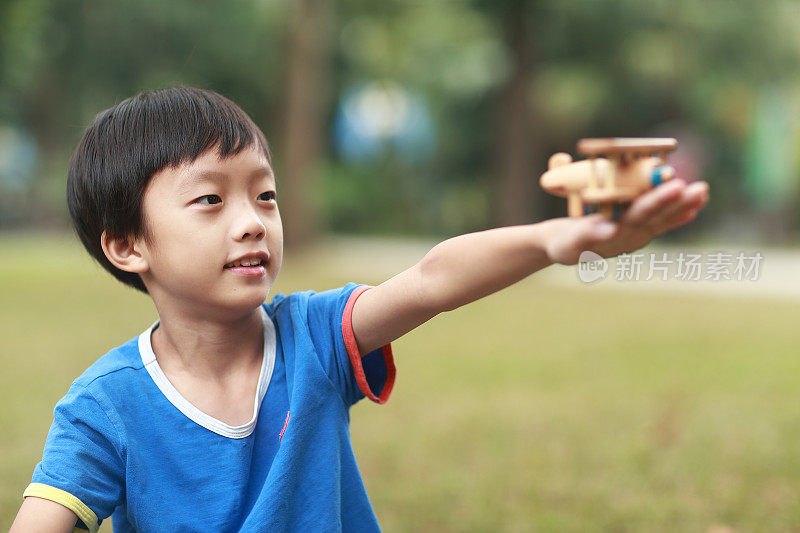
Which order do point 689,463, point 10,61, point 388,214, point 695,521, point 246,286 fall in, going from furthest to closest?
point 388,214
point 10,61
point 689,463
point 695,521
point 246,286

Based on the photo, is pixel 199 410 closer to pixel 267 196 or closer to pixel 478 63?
pixel 267 196

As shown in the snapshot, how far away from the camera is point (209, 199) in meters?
1.68

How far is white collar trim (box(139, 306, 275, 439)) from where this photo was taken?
171 cm

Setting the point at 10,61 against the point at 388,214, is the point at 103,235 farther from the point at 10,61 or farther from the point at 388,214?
the point at 388,214

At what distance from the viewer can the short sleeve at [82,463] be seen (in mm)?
1597

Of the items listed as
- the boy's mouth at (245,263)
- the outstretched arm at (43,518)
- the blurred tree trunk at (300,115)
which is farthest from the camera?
the blurred tree trunk at (300,115)

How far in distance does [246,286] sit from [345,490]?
516 mm

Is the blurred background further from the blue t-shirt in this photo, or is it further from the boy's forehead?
the blue t-shirt

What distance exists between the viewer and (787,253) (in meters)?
15.7

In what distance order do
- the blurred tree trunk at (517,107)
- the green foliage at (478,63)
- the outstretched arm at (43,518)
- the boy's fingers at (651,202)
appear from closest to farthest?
1. the boy's fingers at (651,202)
2. the outstretched arm at (43,518)
3. the blurred tree trunk at (517,107)
4. the green foliage at (478,63)

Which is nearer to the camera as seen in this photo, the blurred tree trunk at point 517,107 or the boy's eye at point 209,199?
the boy's eye at point 209,199

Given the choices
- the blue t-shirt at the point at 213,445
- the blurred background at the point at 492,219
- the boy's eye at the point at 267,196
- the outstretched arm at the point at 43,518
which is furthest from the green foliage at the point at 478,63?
the outstretched arm at the point at 43,518

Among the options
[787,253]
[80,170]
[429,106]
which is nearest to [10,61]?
[80,170]

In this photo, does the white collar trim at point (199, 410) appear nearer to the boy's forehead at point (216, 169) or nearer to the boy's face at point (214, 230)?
the boy's face at point (214, 230)
